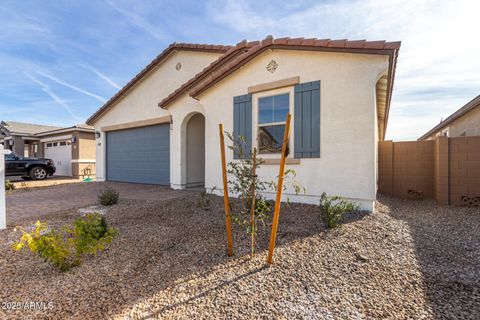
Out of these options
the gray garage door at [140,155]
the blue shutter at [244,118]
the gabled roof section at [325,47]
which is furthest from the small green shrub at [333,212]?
the gray garage door at [140,155]

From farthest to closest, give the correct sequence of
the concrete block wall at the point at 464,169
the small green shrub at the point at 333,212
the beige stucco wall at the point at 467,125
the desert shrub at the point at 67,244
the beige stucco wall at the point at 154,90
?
the beige stucco wall at the point at 154,90
the beige stucco wall at the point at 467,125
the concrete block wall at the point at 464,169
the small green shrub at the point at 333,212
the desert shrub at the point at 67,244

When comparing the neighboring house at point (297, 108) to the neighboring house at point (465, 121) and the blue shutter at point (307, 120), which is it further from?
the neighboring house at point (465, 121)

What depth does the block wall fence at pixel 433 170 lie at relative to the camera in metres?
5.88

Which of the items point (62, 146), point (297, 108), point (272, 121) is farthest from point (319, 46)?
point (62, 146)

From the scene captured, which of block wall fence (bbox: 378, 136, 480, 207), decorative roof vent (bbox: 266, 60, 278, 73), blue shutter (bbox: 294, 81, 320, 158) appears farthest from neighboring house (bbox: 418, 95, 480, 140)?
decorative roof vent (bbox: 266, 60, 278, 73)

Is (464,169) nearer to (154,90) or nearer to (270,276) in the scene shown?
(270,276)

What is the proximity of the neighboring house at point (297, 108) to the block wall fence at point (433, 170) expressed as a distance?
1696 mm

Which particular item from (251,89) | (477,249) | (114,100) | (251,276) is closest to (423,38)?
(251,89)

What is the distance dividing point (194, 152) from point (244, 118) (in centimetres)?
371

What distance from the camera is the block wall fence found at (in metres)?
5.88

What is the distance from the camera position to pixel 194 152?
9.55 meters

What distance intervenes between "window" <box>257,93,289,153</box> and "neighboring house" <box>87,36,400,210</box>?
26 mm

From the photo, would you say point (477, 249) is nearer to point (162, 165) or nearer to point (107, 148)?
point (162, 165)

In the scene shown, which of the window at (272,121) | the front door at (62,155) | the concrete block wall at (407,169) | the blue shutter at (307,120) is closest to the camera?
the blue shutter at (307,120)
